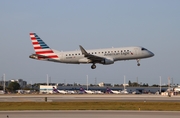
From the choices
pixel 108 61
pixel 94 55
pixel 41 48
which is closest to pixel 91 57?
pixel 94 55

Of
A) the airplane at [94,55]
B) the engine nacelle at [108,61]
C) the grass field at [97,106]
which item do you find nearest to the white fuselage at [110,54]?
the airplane at [94,55]

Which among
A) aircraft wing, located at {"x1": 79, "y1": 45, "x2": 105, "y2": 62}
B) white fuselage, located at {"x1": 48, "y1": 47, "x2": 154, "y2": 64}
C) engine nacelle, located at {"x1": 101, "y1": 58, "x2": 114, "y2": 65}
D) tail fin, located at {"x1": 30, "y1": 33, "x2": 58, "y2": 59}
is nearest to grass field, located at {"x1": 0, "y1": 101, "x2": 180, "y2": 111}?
engine nacelle, located at {"x1": 101, "y1": 58, "x2": 114, "y2": 65}

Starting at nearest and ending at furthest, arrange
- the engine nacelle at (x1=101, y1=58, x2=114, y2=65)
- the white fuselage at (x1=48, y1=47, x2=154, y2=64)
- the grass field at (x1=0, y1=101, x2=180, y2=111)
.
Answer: the grass field at (x1=0, y1=101, x2=180, y2=111), the white fuselage at (x1=48, y1=47, x2=154, y2=64), the engine nacelle at (x1=101, y1=58, x2=114, y2=65)

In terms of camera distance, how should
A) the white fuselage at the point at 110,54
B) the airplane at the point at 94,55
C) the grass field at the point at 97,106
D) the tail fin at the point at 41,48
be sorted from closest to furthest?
1. the grass field at the point at 97,106
2. the white fuselage at the point at 110,54
3. the airplane at the point at 94,55
4. the tail fin at the point at 41,48

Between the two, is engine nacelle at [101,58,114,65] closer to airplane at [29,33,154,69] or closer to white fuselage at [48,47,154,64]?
airplane at [29,33,154,69]

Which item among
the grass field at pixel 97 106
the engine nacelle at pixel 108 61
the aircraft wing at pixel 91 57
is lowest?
the grass field at pixel 97 106

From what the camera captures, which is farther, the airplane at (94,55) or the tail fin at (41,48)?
the tail fin at (41,48)

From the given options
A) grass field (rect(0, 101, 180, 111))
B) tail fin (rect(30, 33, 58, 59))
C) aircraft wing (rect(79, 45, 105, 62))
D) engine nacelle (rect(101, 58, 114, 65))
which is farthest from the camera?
tail fin (rect(30, 33, 58, 59))

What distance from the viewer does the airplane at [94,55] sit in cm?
7775

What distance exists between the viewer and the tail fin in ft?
267

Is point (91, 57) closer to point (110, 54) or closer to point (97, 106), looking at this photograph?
point (110, 54)

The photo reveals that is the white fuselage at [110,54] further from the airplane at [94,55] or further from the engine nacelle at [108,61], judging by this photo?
the engine nacelle at [108,61]

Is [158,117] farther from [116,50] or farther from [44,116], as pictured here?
[116,50]

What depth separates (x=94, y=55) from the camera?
78.8 m
